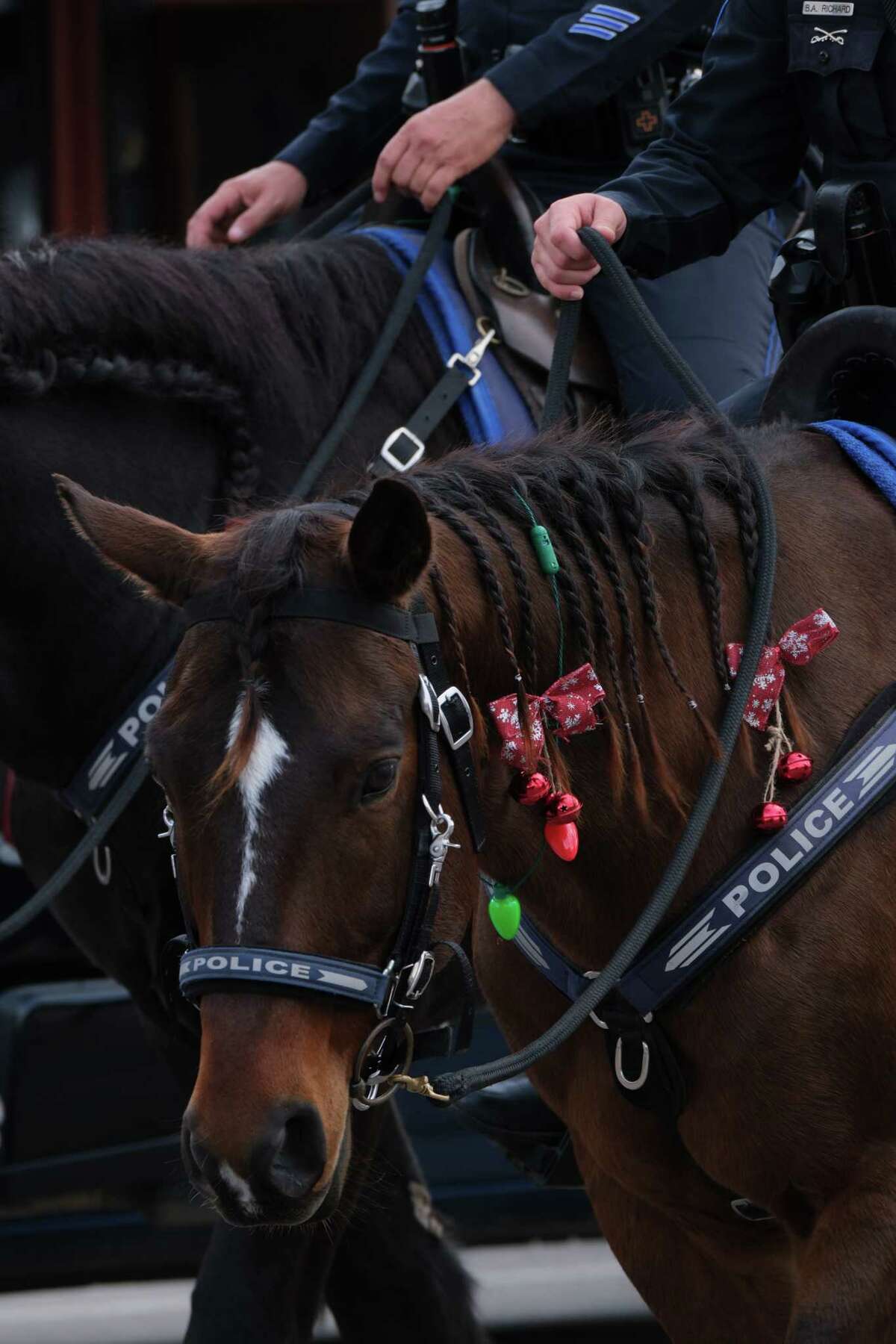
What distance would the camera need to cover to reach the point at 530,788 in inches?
82.3

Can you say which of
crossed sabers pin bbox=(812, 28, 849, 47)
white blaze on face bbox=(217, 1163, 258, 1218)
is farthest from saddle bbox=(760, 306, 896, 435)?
white blaze on face bbox=(217, 1163, 258, 1218)

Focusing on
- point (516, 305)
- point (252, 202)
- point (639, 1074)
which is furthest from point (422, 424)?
point (639, 1074)

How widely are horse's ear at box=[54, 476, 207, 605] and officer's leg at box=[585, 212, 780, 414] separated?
137cm

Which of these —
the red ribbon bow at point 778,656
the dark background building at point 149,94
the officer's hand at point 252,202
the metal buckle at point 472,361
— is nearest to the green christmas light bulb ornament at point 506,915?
the red ribbon bow at point 778,656

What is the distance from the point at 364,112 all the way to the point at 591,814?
222cm

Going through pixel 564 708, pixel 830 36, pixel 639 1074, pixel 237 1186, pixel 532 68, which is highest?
pixel 830 36

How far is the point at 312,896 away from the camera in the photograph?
6.16 ft

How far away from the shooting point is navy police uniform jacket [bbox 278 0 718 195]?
130 inches

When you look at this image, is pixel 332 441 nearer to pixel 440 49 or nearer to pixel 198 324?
pixel 198 324

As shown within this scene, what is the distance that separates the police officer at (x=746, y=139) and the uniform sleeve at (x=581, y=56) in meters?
0.35

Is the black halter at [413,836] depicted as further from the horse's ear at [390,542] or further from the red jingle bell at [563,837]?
the red jingle bell at [563,837]

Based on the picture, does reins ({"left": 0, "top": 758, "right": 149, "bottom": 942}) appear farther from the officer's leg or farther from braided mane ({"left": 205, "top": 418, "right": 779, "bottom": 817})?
the officer's leg

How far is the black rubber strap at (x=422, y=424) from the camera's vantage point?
10.2ft

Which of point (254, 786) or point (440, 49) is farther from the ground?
point (440, 49)
